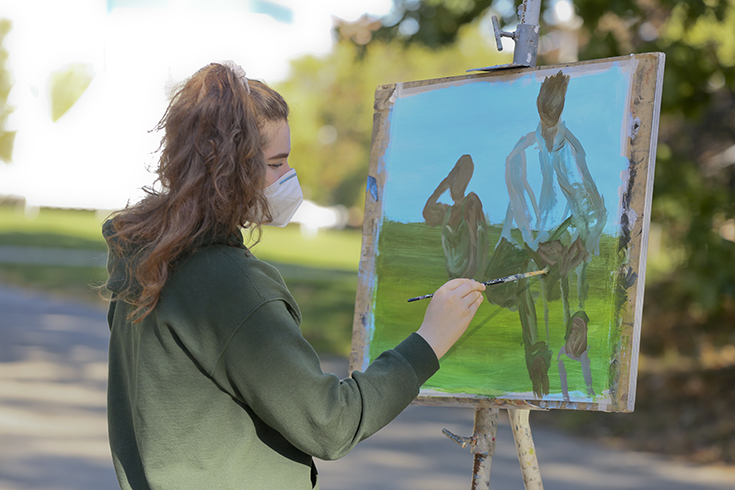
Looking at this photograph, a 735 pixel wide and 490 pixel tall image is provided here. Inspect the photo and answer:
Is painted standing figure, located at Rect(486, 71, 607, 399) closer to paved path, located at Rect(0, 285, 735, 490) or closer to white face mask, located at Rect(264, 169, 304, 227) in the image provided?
white face mask, located at Rect(264, 169, 304, 227)

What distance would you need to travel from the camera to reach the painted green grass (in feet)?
5.64

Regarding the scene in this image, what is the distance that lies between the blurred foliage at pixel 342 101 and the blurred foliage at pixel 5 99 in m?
11.9

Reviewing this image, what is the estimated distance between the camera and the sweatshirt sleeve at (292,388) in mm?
1107

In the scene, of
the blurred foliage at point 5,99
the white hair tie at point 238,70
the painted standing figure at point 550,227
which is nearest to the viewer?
the white hair tie at point 238,70

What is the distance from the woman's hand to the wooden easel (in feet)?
1.64

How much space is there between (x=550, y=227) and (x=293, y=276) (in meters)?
11.7

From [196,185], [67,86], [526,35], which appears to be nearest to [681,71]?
[526,35]

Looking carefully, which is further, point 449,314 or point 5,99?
point 5,99

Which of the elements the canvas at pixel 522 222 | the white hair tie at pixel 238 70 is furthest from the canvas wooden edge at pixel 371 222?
the white hair tie at pixel 238 70

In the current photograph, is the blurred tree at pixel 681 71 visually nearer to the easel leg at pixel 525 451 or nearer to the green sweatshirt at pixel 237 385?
the easel leg at pixel 525 451

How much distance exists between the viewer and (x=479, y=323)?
6.27ft

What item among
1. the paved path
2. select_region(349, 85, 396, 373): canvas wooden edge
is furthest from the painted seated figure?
the paved path

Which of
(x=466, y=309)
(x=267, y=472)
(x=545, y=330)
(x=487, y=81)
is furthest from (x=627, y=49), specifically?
(x=267, y=472)

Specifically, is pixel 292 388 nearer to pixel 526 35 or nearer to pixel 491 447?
pixel 491 447
